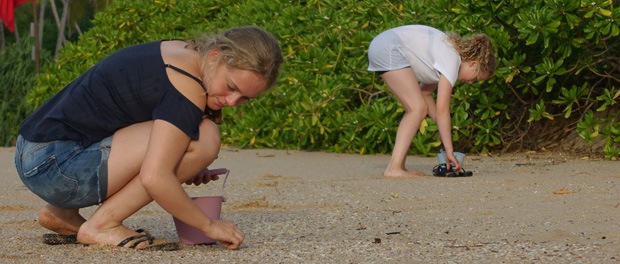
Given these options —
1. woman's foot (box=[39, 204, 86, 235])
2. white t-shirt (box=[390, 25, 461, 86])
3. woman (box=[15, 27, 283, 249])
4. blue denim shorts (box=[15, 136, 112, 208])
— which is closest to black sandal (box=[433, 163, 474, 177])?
white t-shirt (box=[390, 25, 461, 86])

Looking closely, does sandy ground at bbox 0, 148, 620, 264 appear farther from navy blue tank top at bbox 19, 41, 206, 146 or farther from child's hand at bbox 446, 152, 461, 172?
navy blue tank top at bbox 19, 41, 206, 146

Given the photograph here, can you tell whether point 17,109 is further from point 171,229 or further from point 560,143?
point 171,229

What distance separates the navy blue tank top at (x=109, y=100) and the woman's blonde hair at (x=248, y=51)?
142 mm

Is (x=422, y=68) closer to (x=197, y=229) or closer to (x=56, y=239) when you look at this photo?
(x=197, y=229)

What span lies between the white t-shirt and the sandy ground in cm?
68

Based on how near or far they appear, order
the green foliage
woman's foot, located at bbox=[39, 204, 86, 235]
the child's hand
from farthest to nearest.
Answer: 1. the green foliage
2. the child's hand
3. woman's foot, located at bbox=[39, 204, 86, 235]

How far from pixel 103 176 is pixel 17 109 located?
31.4 feet

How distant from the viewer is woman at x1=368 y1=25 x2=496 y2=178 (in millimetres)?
6445

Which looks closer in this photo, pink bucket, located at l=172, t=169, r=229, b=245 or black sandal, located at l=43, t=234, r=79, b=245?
pink bucket, located at l=172, t=169, r=229, b=245

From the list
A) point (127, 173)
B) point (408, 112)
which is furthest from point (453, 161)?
point (127, 173)

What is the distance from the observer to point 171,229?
4.70m

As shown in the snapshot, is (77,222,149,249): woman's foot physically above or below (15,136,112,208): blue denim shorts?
below

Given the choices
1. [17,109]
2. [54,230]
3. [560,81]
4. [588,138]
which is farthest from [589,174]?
[17,109]

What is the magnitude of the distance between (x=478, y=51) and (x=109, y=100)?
10.1 ft
